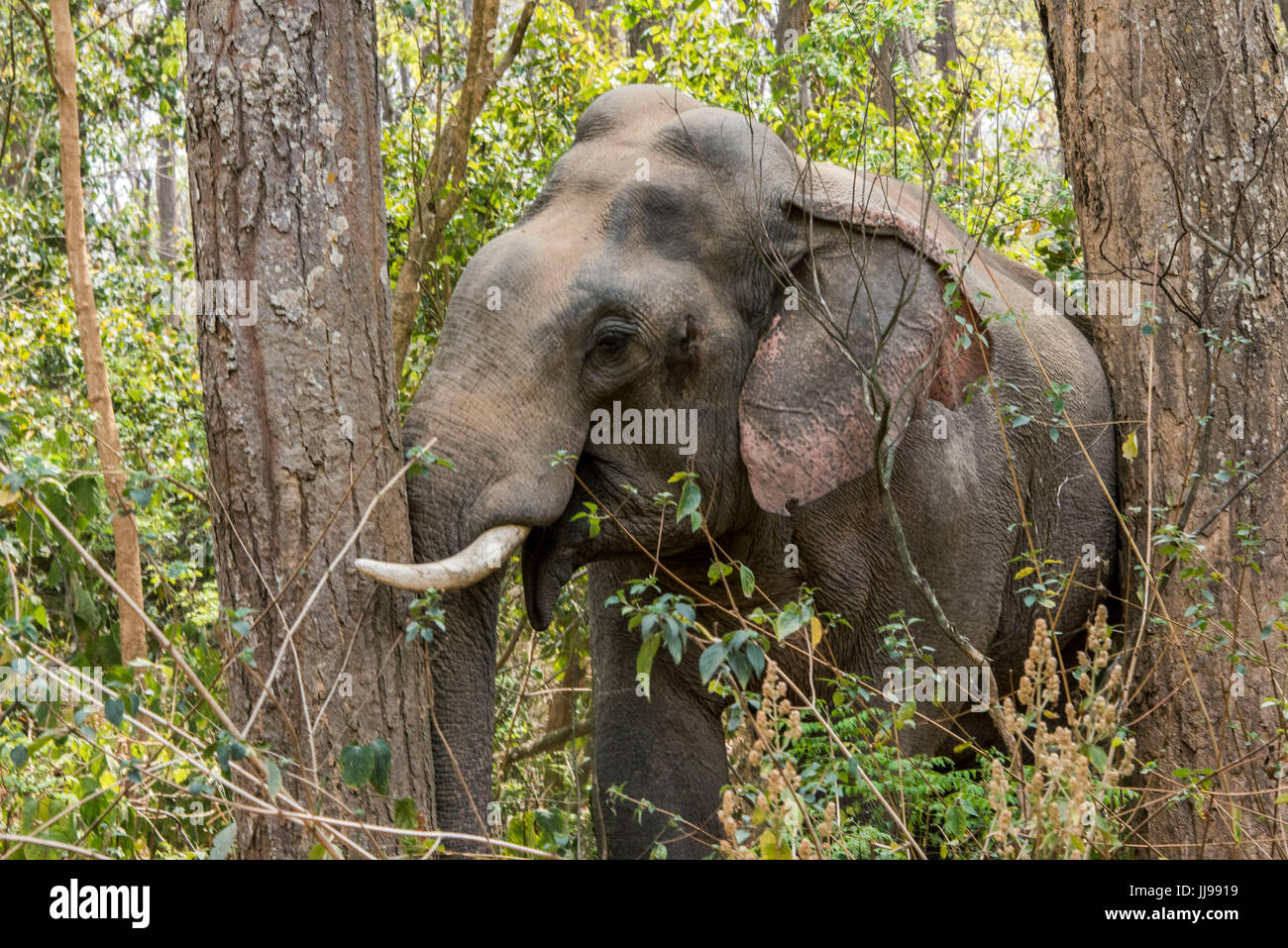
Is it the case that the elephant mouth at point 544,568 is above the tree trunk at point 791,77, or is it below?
below

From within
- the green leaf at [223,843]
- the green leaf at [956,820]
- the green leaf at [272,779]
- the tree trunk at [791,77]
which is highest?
the tree trunk at [791,77]

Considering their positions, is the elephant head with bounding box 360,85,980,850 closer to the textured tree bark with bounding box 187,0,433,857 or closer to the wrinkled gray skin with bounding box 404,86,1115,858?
the wrinkled gray skin with bounding box 404,86,1115,858

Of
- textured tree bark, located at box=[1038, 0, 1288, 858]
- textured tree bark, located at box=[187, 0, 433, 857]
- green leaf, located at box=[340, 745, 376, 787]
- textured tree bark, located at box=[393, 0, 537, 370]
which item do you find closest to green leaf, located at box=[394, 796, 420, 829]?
textured tree bark, located at box=[187, 0, 433, 857]

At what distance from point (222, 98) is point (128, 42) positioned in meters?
7.99

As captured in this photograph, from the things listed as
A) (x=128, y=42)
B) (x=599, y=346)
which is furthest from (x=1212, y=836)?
(x=128, y=42)

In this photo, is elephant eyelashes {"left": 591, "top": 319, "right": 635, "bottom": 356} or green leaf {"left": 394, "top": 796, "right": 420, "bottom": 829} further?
elephant eyelashes {"left": 591, "top": 319, "right": 635, "bottom": 356}

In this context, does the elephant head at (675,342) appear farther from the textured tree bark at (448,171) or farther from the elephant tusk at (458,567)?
the textured tree bark at (448,171)

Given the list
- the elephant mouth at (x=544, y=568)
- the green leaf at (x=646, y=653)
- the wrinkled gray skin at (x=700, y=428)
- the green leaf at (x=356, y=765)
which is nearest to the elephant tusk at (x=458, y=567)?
the wrinkled gray skin at (x=700, y=428)

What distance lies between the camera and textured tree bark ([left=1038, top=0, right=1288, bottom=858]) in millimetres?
4828

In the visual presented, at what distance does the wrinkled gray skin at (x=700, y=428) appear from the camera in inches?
168

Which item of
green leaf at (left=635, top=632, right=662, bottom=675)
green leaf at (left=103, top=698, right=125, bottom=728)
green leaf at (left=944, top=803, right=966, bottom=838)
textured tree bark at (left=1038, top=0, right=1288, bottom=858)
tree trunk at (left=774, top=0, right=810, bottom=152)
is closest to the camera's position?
green leaf at (left=103, top=698, right=125, bottom=728)

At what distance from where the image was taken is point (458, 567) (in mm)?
3846

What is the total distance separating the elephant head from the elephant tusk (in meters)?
0.07
